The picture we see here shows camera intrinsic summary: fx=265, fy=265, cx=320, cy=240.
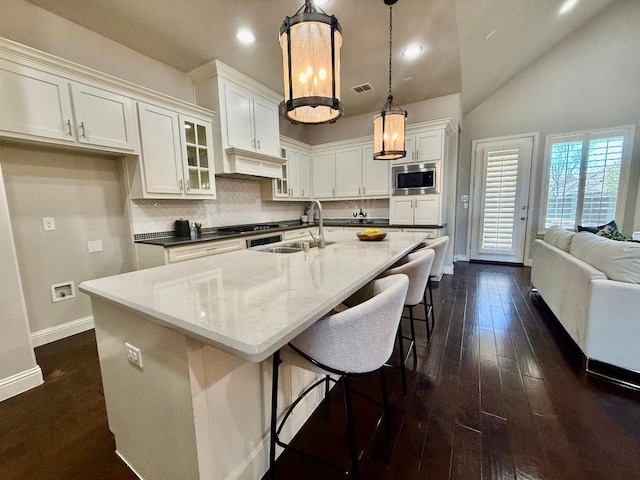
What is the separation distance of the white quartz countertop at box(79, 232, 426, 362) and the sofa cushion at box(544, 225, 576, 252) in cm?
216

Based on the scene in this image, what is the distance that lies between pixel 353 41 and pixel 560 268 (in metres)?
3.02

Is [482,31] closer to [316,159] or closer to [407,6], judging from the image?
[407,6]

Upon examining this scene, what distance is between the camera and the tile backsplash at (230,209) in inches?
114

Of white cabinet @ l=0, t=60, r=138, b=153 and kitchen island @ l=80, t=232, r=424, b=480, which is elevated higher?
white cabinet @ l=0, t=60, r=138, b=153

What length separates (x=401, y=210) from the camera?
429 centimetres

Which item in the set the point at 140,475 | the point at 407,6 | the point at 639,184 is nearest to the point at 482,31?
the point at 407,6

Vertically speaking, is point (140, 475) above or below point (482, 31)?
below

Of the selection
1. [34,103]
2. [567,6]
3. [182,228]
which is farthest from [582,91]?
[34,103]

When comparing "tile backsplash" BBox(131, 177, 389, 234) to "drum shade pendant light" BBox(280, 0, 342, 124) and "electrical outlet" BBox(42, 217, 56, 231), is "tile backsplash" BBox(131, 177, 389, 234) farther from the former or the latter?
"drum shade pendant light" BBox(280, 0, 342, 124)

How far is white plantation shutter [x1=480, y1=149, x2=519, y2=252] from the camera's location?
16.5 ft

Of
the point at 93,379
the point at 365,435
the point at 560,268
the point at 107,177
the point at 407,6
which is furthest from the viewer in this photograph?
Result: the point at 107,177

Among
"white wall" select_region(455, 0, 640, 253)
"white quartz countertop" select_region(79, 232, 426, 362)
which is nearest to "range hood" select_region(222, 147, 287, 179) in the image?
"white quartz countertop" select_region(79, 232, 426, 362)

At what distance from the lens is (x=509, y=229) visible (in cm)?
514

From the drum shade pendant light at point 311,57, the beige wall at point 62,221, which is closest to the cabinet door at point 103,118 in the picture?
the beige wall at point 62,221
